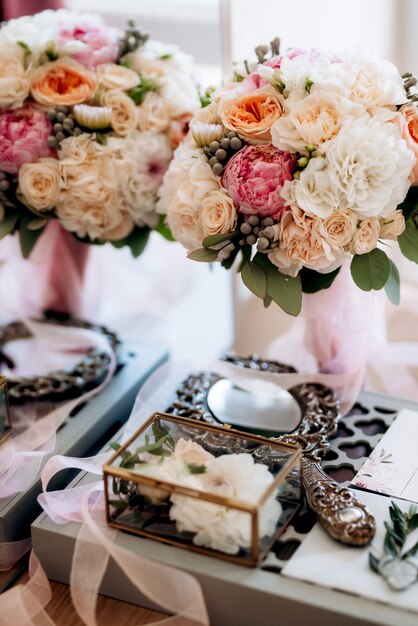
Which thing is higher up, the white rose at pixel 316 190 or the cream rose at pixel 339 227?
the white rose at pixel 316 190

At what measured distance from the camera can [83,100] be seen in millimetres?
1029

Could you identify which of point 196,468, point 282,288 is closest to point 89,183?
point 282,288

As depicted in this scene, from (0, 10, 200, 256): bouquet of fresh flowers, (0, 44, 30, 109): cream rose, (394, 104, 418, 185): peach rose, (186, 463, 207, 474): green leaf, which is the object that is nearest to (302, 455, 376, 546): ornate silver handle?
(186, 463, 207, 474): green leaf

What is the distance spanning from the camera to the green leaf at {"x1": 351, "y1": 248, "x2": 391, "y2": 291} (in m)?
0.90

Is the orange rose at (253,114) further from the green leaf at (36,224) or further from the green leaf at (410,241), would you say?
the green leaf at (36,224)

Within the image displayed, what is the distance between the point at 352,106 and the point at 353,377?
0.37m

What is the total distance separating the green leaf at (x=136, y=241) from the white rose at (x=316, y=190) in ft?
1.13

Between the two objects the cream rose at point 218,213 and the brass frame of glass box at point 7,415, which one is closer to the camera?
the cream rose at point 218,213

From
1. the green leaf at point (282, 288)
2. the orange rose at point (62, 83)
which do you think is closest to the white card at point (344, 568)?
the green leaf at point (282, 288)

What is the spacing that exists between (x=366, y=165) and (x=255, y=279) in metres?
0.17

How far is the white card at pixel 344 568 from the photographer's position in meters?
0.75

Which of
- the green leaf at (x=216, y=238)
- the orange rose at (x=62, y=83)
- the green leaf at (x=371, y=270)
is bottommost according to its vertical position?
the green leaf at (x=371, y=270)

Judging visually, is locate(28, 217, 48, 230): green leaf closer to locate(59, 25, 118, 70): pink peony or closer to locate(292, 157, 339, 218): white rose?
locate(59, 25, 118, 70): pink peony

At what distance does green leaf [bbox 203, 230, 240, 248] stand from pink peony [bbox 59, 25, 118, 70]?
1.06 ft
